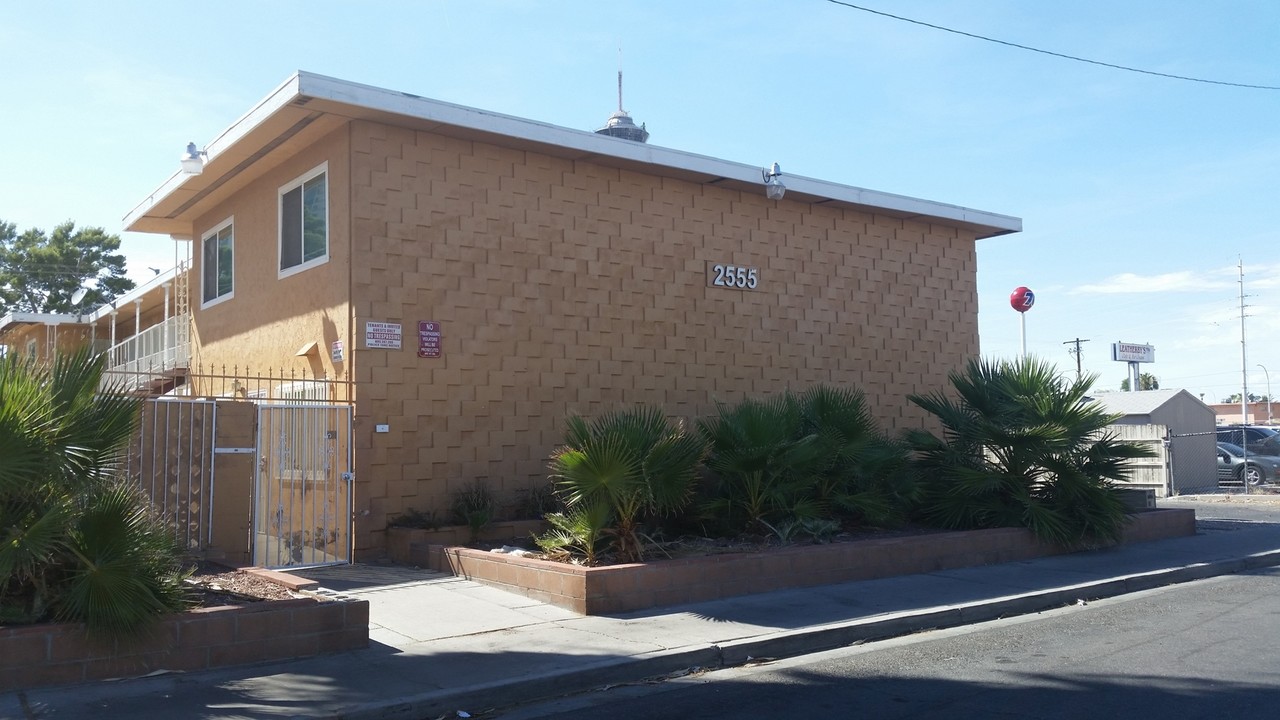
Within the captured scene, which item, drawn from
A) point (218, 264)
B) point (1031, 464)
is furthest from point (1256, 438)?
point (218, 264)

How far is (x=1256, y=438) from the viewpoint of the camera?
28984 millimetres

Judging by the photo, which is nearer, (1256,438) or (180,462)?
(180,462)

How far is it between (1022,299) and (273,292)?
15.1 metres

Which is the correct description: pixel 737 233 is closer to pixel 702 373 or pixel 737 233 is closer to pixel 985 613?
pixel 702 373

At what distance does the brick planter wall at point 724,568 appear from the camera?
32.0 feet

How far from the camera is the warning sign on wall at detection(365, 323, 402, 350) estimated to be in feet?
41.3

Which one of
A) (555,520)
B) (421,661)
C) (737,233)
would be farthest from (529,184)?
(421,661)

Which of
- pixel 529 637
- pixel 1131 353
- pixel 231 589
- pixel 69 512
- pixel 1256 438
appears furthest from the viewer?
pixel 1131 353

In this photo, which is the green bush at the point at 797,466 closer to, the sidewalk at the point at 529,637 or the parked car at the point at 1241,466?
the sidewalk at the point at 529,637

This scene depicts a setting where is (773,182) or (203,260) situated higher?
(773,182)

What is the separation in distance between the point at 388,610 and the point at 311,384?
4.82 metres

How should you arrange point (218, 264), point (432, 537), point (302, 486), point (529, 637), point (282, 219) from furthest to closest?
point (218, 264), point (282, 219), point (432, 537), point (302, 486), point (529, 637)

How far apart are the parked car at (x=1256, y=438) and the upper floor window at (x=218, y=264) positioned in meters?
23.7

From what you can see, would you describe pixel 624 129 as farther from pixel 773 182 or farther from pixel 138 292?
pixel 138 292
